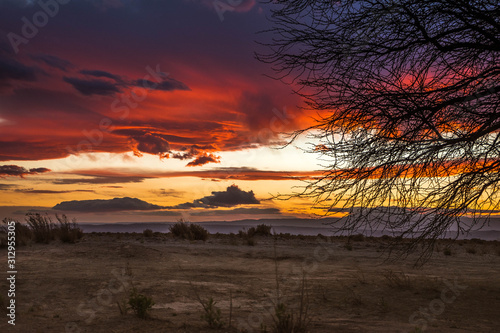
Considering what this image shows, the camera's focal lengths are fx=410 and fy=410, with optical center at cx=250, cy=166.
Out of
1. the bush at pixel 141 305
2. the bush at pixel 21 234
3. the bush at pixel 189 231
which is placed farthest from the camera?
the bush at pixel 189 231

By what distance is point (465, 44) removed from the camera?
6602mm

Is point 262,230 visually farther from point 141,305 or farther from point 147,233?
point 141,305

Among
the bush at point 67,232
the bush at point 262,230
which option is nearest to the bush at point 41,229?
→ the bush at point 67,232

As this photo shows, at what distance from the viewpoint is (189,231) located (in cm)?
2277

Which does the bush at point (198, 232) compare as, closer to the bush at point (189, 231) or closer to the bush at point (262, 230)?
the bush at point (189, 231)

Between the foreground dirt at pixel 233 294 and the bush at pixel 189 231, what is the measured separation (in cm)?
837

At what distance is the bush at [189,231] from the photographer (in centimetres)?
2260

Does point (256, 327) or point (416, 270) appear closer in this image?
point (256, 327)

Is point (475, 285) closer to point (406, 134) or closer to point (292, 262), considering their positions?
point (406, 134)

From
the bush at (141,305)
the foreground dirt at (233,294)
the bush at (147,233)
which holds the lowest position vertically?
the bush at (147,233)

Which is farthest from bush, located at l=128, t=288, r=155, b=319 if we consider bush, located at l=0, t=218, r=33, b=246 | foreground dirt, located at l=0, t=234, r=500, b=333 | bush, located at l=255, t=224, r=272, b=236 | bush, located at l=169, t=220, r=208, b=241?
bush, located at l=255, t=224, r=272, b=236

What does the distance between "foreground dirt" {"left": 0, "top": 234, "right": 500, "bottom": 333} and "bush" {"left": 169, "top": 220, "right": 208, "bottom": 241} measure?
27.5 feet

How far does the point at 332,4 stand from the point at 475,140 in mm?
3296

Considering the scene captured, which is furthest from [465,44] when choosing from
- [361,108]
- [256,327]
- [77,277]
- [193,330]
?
[77,277]
